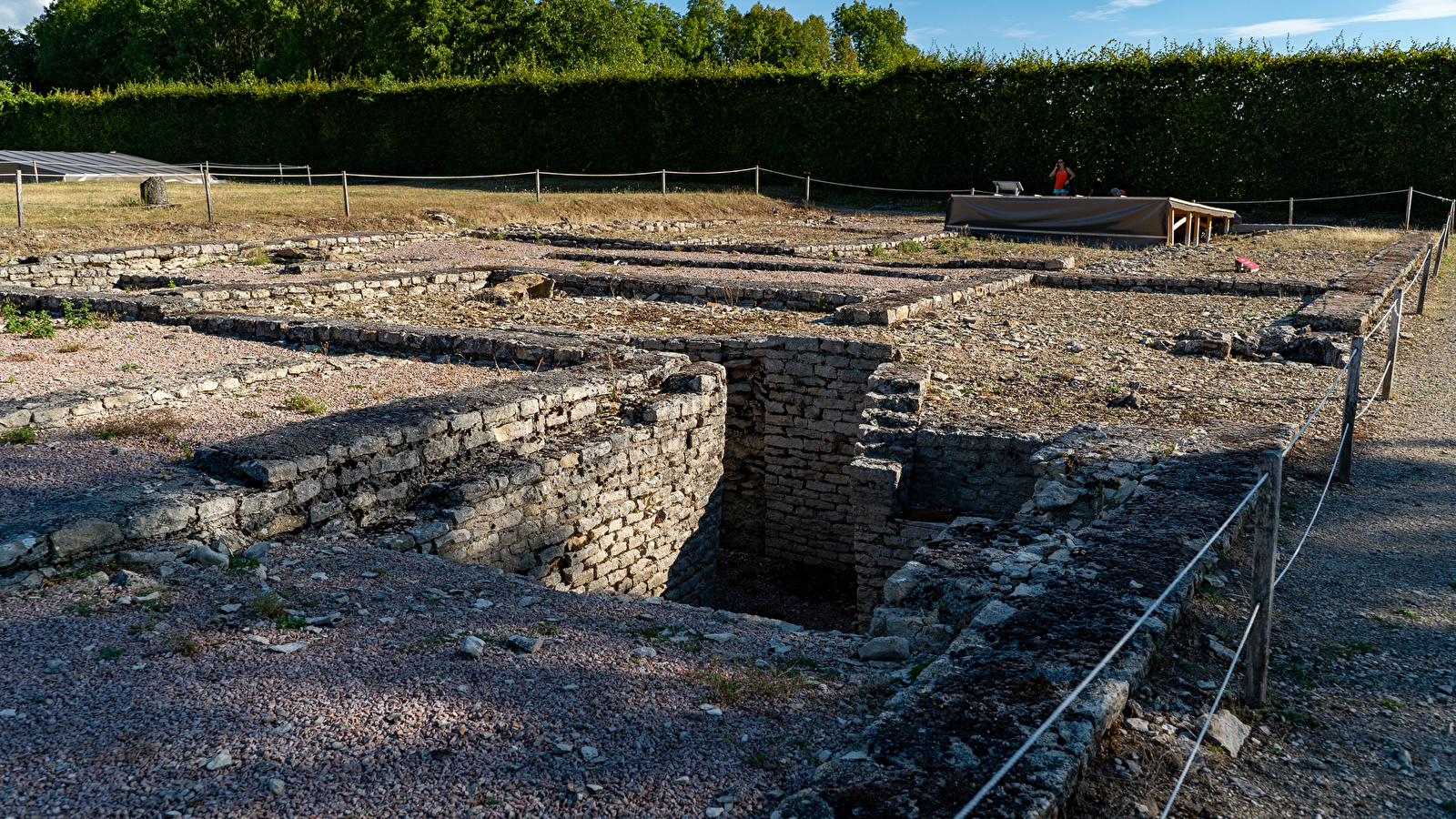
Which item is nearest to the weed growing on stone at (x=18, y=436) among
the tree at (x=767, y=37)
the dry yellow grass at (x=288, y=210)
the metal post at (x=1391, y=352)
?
the metal post at (x=1391, y=352)

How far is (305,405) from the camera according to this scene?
261 inches

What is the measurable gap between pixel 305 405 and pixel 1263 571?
5.78 meters

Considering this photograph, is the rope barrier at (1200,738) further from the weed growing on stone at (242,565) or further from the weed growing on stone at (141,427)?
the weed growing on stone at (141,427)

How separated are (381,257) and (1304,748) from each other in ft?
48.1

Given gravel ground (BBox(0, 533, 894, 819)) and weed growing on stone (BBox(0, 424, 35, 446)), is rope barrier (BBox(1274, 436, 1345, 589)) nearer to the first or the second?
gravel ground (BBox(0, 533, 894, 819))

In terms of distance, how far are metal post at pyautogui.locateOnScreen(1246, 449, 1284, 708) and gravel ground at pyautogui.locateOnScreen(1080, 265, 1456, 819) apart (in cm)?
9

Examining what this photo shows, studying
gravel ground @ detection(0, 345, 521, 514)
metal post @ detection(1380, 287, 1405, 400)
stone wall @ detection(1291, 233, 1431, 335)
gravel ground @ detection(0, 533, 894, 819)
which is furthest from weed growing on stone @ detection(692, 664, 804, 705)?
stone wall @ detection(1291, 233, 1431, 335)

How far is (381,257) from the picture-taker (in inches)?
605

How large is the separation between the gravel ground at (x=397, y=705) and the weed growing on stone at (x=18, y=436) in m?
2.22

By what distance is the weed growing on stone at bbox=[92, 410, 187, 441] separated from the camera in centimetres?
571

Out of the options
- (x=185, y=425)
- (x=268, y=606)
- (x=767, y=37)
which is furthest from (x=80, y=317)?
(x=767, y=37)

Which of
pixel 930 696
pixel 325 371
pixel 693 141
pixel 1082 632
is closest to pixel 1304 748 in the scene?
pixel 1082 632

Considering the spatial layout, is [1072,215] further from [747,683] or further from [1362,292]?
[747,683]

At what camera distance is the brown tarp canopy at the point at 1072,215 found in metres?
18.0
